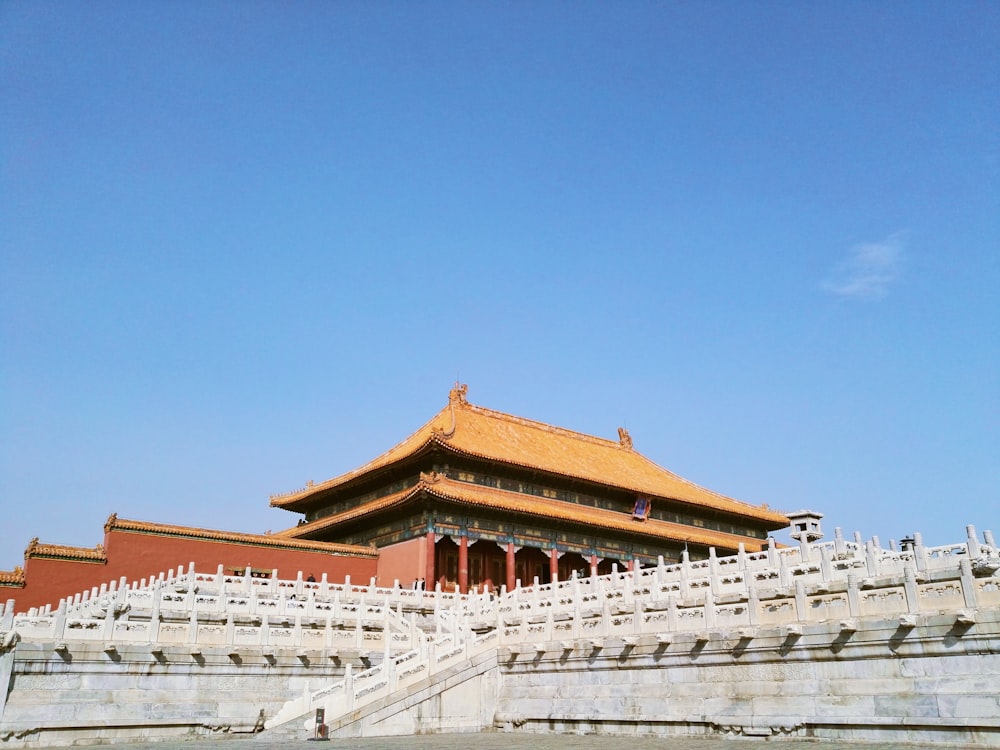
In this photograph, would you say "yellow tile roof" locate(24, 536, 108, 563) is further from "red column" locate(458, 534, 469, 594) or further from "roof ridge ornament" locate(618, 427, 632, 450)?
"roof ridge ornament" locate(618, 427, 632, 450)

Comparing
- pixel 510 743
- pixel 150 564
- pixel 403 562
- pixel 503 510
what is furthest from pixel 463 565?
pixel 510 743

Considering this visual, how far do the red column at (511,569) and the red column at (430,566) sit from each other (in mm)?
2803

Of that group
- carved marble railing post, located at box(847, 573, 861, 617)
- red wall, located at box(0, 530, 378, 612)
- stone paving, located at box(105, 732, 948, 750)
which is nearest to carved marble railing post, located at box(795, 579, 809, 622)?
carved marble railing post, located at box(847, 573, 861, 617)

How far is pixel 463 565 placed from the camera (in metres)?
30.4

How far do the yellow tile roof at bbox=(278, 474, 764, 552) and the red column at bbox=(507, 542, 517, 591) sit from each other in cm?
145

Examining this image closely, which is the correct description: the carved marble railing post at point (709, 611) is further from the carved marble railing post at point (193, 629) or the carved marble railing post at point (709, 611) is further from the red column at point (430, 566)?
the red column at point (430, 566)

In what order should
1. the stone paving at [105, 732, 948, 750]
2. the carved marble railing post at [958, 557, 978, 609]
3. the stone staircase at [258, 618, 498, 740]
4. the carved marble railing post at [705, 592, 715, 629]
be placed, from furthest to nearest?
the stone staircase at [258, 618, 498, 740] → the carved marble railing post at [705, 592, 715, 629] → the stone paving at [105, 732, 948, 750] → the carved marble railing post at [958, 557, 978, 609]

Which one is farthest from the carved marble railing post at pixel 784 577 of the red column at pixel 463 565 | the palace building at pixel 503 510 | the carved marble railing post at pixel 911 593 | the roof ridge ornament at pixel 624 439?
the roof ridge ornament at pixel 624 439

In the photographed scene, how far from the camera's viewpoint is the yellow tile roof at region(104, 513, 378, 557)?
2531cm

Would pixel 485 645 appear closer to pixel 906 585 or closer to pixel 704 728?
pixel 704 728

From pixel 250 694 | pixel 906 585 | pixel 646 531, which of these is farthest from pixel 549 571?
pixel 906 585

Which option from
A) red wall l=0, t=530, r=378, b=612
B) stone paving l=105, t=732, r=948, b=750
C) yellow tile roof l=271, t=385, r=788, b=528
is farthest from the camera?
yellow tile roof l=271, t=385, r=788, b=528

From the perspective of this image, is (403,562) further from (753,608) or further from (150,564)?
(753,608)

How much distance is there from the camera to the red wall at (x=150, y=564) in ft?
76.6
